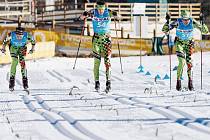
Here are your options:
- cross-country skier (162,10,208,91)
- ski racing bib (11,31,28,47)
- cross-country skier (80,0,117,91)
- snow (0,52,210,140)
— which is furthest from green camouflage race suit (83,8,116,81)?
ski racing bib (11,31,28,47)

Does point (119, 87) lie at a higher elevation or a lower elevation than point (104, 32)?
lower

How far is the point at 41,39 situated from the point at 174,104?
18745mm

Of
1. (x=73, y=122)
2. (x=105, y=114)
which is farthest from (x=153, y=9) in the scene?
(x=73, y=122)

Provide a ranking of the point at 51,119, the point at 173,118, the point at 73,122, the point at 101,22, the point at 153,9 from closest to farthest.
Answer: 1. the point at 73,122
2. the point at 173,118
3. the point at 51,119
4. the point at 101,22
5. the point at 153,9

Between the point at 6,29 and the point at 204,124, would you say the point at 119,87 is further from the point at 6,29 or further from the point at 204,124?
the point at 6,29

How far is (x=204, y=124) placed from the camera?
7004 millimetres

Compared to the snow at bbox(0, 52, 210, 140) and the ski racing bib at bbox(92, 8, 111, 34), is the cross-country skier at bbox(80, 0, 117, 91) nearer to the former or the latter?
the ski racing bib at bbox(92, 8, 111, 34)

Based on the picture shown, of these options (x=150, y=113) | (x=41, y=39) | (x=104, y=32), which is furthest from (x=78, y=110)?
(x=41, y=39)

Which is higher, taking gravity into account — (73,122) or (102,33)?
(102,33)

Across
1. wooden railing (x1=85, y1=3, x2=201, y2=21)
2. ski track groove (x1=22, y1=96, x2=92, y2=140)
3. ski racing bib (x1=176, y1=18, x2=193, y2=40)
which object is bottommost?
ski track groove (x1=22, y1=96, x2=92, y2=140)

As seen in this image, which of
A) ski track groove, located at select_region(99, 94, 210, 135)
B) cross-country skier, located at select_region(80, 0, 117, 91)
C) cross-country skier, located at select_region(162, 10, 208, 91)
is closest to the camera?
ski track groove, located at select_region(99, 94, 210, 135)

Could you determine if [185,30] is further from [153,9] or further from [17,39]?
[153,9]

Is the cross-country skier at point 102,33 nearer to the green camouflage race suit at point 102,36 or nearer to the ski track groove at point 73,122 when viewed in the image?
the green camouflage race suit at point 102,36

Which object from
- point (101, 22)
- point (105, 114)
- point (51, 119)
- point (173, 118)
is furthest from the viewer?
point (101, 22)
